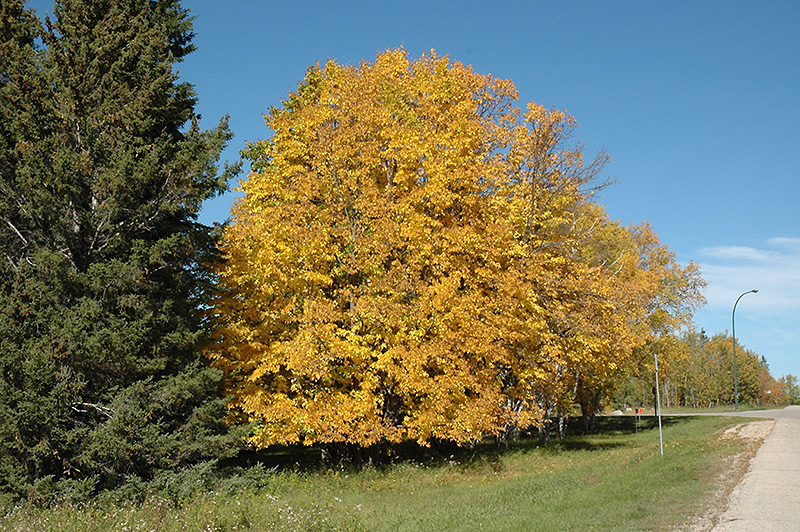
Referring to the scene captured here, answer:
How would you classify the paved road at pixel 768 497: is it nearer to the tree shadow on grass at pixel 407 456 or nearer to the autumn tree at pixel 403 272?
the autumn tree at pixel 403 272

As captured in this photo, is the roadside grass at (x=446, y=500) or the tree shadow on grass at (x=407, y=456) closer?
the roadside grass at (x=446, y=500)

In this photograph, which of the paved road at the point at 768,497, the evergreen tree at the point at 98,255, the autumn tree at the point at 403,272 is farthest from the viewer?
the autumn tree at the point at 403,272

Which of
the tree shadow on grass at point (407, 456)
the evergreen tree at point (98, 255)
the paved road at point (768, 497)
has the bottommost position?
the tree shadow on grass at point (407, 456)

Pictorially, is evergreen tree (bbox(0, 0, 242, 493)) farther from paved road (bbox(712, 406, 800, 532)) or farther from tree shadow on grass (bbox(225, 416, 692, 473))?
paved road (bbox(712, 406, 800, 532))

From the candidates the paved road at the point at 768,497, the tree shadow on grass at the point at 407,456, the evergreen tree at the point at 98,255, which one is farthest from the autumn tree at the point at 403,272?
the paved road at the point at 768,497

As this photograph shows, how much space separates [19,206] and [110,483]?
6.64m

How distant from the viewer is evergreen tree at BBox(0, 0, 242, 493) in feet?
39.5

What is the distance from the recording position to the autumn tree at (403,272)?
15.8 meters

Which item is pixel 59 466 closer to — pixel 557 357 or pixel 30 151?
pixel 30 151

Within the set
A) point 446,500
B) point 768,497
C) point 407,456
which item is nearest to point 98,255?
point 446,500

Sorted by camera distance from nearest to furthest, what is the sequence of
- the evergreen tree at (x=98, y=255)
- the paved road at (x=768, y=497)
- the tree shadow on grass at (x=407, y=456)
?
1. the paved road at (x=768, y=497)
2. the evergreen tree at (x=98, y=255)
3. the tree shadow on grass at (x=407, y=456)

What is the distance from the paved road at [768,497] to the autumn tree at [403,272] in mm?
5712

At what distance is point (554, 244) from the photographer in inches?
777

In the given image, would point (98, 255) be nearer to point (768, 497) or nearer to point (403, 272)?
point (403, 272)
